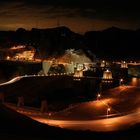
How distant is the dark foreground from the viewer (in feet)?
28.3

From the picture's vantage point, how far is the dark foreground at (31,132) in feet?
28.3

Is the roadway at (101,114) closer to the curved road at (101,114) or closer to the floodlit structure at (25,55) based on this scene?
the curved road at (101,114)

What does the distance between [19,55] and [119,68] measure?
496 inches

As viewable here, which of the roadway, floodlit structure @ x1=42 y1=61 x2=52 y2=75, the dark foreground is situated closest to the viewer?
the dark foreground

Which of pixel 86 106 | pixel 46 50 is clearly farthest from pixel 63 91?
pixel 46 50

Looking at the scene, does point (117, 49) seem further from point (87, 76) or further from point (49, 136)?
point (49, 136)

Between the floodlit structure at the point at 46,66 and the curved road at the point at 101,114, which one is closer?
the curved road at the point at 101,114

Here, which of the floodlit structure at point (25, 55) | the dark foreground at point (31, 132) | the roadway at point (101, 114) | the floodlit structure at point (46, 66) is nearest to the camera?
the dark foreground at point (31, 132)

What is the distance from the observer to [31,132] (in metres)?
8.87

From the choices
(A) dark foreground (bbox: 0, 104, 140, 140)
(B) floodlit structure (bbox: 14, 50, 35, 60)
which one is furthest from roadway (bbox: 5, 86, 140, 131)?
(B) floodlit structure (bbox: 14, 50, 35, 60)

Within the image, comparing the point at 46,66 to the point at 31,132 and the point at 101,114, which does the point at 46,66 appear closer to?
the point at 101,114

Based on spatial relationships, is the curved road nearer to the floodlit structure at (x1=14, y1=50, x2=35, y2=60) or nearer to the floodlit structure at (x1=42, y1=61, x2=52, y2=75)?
the floodlit structure at (x1=42, y1=61, x2=52, y2=75)

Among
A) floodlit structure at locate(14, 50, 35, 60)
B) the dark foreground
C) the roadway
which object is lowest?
the roadway

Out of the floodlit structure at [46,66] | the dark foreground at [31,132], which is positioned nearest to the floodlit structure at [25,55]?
the floodlit structure at [46,66]
